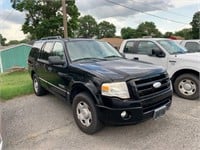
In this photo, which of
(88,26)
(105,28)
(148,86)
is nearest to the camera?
(148,86)

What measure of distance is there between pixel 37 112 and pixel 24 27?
116 ft

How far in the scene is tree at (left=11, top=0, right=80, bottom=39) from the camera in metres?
35.8

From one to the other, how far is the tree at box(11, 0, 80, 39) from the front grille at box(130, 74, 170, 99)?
107ft

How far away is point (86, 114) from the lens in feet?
13.8

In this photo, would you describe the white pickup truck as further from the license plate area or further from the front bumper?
the front bumper

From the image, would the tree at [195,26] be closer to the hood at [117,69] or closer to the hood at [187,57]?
the hood at [187,57]

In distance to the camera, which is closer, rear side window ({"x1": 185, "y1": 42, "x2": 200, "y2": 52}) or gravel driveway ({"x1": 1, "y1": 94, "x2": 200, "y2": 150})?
gravel driveway ({"x1": 1, "y1": 94, "x2": 200, "y2": 150})

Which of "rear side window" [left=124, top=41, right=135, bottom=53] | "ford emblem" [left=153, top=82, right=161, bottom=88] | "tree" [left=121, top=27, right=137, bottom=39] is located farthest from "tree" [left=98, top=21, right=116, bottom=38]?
"ford emblem" [left=153, top=82, right=161, bottom=88]

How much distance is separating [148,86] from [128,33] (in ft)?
235

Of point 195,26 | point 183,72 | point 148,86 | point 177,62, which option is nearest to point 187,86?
point 183,72

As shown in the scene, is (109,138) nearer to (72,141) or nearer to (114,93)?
(72,141)

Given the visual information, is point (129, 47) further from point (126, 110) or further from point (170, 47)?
point (126, 110)

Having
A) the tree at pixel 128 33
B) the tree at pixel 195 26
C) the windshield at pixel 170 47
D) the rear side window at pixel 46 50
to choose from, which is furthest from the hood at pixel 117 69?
the tree at pixel 128 33

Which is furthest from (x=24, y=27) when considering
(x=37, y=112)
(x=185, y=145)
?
(x=185, y=145)
